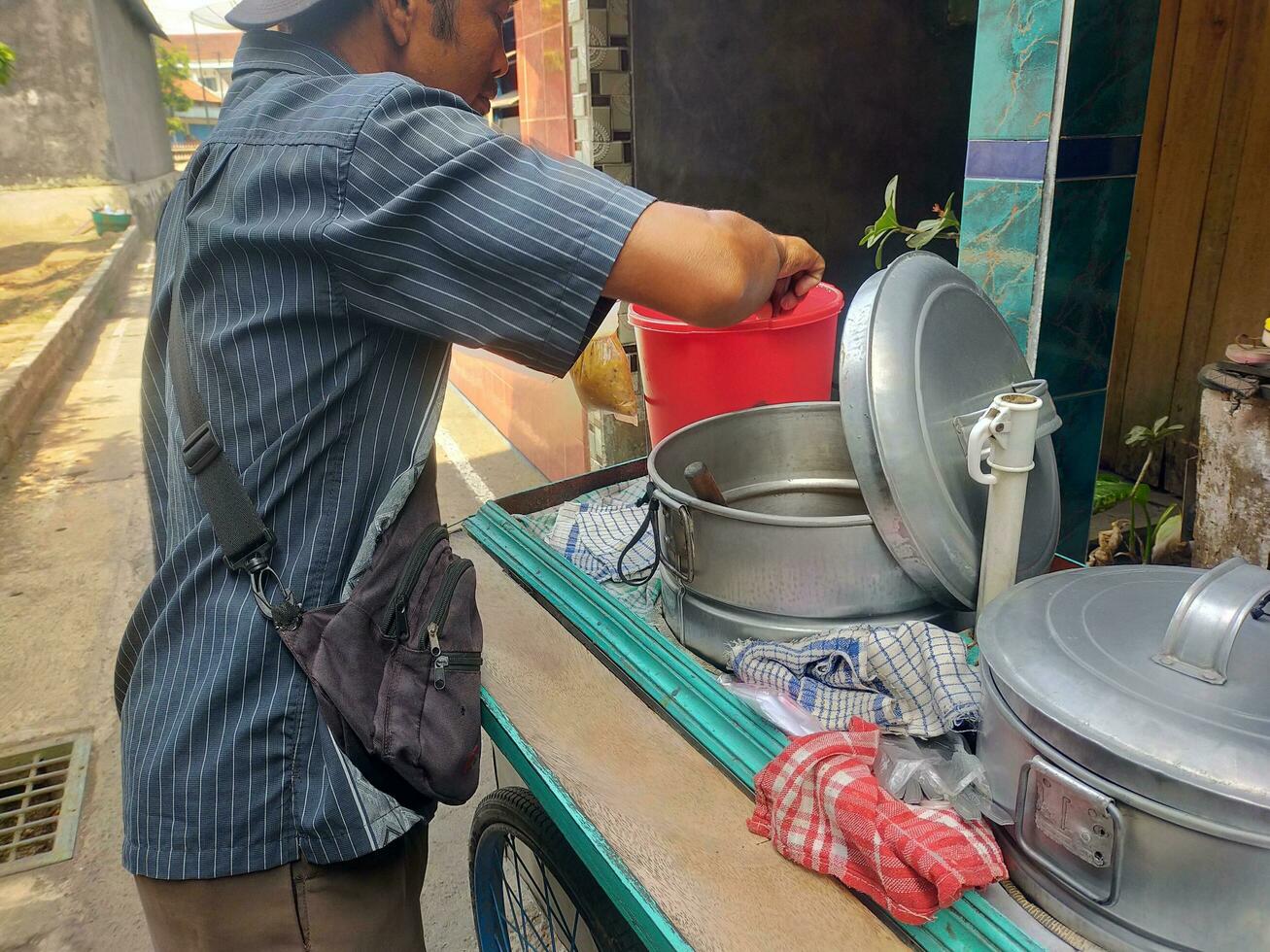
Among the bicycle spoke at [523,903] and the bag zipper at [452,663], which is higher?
the bag zipper at [452,663]

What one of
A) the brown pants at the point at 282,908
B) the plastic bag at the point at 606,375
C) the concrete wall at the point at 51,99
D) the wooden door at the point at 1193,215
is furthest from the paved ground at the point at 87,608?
the concrete wall at the point at 51,99

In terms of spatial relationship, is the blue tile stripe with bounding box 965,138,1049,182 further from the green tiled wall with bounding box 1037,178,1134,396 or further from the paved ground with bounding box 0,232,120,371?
the paved ground with bounding box 0,232,120,371

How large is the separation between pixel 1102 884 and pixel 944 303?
0.82 metres

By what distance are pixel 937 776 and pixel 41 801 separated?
335 cm

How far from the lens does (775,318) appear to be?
1.85m

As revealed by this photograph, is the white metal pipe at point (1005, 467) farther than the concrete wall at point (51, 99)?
No

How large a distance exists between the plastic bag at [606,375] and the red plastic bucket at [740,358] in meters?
0.49

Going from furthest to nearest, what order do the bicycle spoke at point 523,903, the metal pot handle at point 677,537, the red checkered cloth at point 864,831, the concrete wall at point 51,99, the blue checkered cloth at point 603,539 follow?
the concrete wall at point 51,99, the bicycle spoke at point 523,903, the blue checkered cloth at point 603,539, the metal pot handle at point 677,537, the red checkered cloth at point 864,831

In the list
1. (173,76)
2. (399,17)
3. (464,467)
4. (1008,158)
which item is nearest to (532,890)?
(399,17)

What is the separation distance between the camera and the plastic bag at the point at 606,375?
2.59 m

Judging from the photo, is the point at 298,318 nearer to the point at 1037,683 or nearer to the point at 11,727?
the point at 1037,683

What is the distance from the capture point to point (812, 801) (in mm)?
1078

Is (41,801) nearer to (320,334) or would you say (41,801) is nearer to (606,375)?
(606,375)

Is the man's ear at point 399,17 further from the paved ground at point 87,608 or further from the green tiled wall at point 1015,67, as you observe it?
the paved ground at point 87,608
